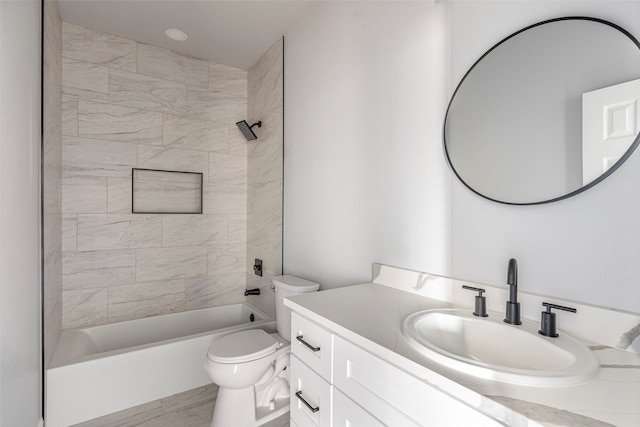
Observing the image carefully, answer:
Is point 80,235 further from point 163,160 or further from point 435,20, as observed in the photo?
point 435,20

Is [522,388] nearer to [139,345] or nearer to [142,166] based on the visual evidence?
[139,345]

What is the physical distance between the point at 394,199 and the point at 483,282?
1.73ft

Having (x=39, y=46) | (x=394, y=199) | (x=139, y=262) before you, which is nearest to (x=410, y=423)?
(x=394, y=199)

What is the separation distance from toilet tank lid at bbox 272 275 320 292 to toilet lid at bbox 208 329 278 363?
1.10 ft

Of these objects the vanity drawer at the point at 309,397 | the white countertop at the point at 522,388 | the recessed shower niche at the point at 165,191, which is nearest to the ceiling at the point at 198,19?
the recessed shower niche at the point at 165,191

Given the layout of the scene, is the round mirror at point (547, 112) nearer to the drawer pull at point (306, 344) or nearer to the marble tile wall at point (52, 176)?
the drawer pull at point (306, 344)

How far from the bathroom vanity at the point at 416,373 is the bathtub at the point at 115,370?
1146 millimetres

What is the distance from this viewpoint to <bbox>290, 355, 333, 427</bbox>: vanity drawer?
39.8 inches

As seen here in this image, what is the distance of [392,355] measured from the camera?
0.77 meters

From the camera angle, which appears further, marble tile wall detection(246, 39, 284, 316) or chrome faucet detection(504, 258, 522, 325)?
marble tile wall detection(246, 39, 284, 316)

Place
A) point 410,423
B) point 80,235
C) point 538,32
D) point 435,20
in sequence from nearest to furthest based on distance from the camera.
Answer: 1. point 410,423
2. point 538,32
3. point 435,20
4. point 80,235

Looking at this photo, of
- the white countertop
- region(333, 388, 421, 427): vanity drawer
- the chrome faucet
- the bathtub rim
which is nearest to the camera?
the white countertop

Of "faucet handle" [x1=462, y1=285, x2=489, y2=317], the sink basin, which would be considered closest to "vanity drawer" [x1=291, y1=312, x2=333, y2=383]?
the sink basin

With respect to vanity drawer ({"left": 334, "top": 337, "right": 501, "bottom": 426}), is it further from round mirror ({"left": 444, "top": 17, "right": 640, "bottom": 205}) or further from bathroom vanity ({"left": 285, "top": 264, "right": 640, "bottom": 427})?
round mirror ({"left": 444, "top": 17, "right": 640, "bottom": 205})
